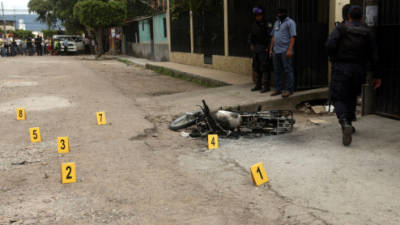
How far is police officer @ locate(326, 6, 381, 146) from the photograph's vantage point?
5105 millimetres

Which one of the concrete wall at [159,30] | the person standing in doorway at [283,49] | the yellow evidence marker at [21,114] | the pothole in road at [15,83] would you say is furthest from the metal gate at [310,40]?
the concrete wall at [159,30]

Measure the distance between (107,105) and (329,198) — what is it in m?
6.10

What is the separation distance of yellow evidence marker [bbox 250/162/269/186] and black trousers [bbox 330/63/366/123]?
1676 mm

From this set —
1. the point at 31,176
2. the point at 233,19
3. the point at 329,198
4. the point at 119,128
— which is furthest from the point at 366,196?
the point at 233,19

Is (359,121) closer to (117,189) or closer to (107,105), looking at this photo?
(117,189)

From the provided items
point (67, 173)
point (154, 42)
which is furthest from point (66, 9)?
point (67, 173)

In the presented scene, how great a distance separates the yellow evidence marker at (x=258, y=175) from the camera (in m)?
4.03

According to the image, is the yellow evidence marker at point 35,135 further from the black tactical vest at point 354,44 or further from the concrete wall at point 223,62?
the concrete wall at point 223,62

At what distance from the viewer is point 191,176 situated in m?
Result: 4.44

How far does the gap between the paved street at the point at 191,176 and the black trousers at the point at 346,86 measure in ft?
1.37

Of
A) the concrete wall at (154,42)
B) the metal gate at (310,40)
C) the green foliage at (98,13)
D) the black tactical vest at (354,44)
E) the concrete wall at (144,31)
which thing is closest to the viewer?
the black tactical vest at (354,44)

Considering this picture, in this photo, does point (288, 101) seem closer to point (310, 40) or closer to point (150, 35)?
point (310, 40)

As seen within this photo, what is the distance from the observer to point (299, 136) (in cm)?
583

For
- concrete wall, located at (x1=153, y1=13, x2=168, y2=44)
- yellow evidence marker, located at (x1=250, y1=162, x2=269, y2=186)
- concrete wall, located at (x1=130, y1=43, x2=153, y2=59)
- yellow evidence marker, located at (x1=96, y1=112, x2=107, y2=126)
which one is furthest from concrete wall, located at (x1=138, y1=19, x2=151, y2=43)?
yellow evidence marker, located at (x1=250, y1=162, x2=269, y2=186)
